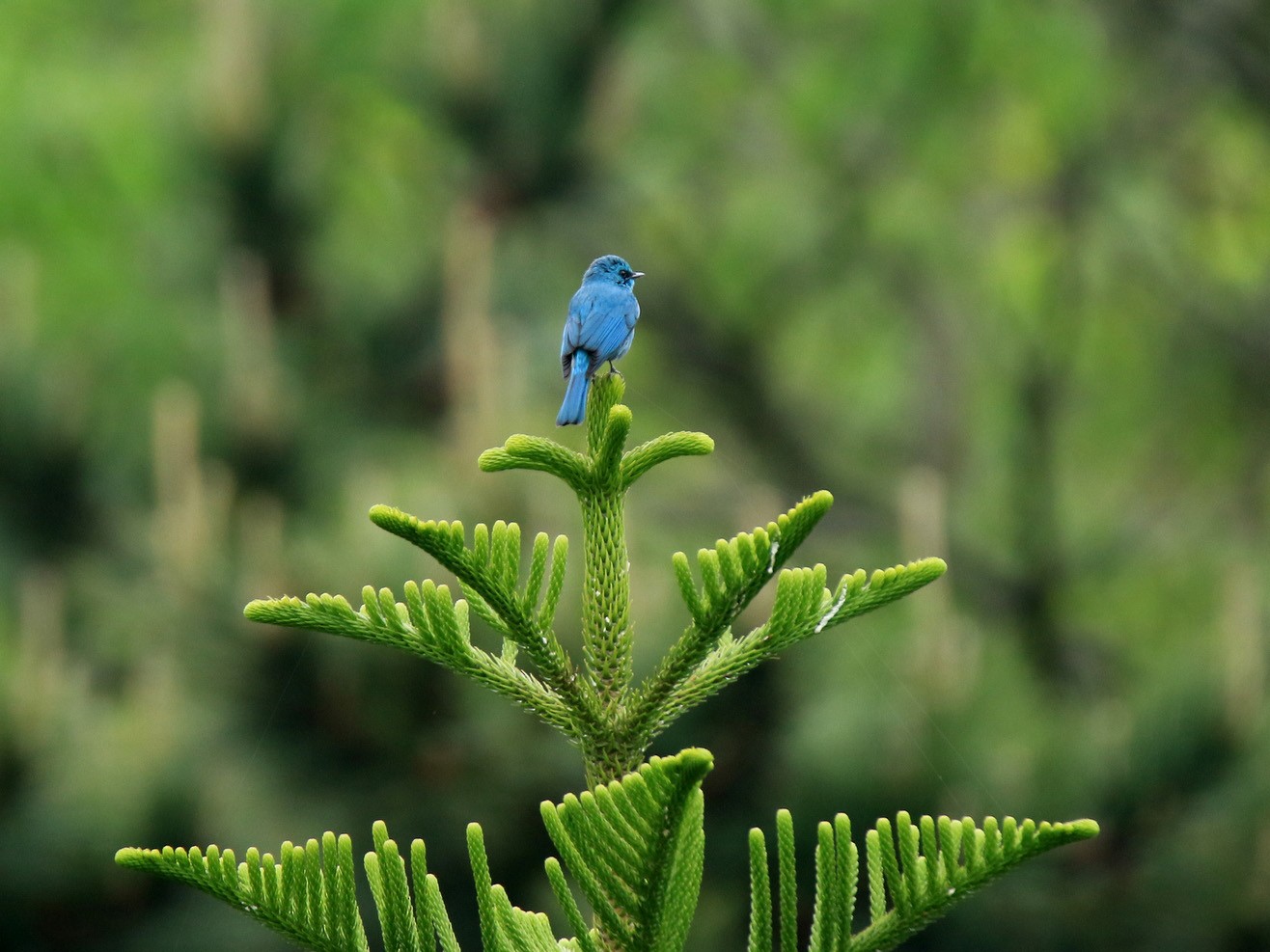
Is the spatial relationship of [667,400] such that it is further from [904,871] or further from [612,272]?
[904,871]

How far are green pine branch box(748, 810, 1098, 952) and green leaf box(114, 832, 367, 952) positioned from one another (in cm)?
33

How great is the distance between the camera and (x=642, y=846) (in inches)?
43.8

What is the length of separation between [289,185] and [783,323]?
171 inches

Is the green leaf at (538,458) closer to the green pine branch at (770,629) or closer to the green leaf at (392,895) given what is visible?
the green pine branch at (770,629)

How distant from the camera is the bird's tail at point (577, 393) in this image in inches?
60.8

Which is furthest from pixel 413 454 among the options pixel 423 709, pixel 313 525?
pixel 423 709

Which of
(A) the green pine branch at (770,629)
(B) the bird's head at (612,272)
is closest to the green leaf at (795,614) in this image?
(A) the green pine branch at (770,629)

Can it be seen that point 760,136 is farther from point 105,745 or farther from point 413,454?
point 105,745

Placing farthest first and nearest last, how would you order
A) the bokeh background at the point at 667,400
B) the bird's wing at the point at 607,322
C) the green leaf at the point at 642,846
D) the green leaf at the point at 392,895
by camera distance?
the bokeh background at the point at 667,400 < the bird's wing at the point at 607,322 < the green leaf at the point at 392,895 < the green leaf at the point at 642,846

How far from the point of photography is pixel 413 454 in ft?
18.3

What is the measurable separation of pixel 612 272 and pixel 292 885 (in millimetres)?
966

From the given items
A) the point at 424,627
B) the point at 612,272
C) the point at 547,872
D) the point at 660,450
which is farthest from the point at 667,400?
the point at 547,872

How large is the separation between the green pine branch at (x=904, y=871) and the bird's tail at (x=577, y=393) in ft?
1.68

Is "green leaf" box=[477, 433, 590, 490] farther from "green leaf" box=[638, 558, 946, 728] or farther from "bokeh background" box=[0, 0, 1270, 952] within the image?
"bokeh background" box=[0, 0, 1270, 952]
